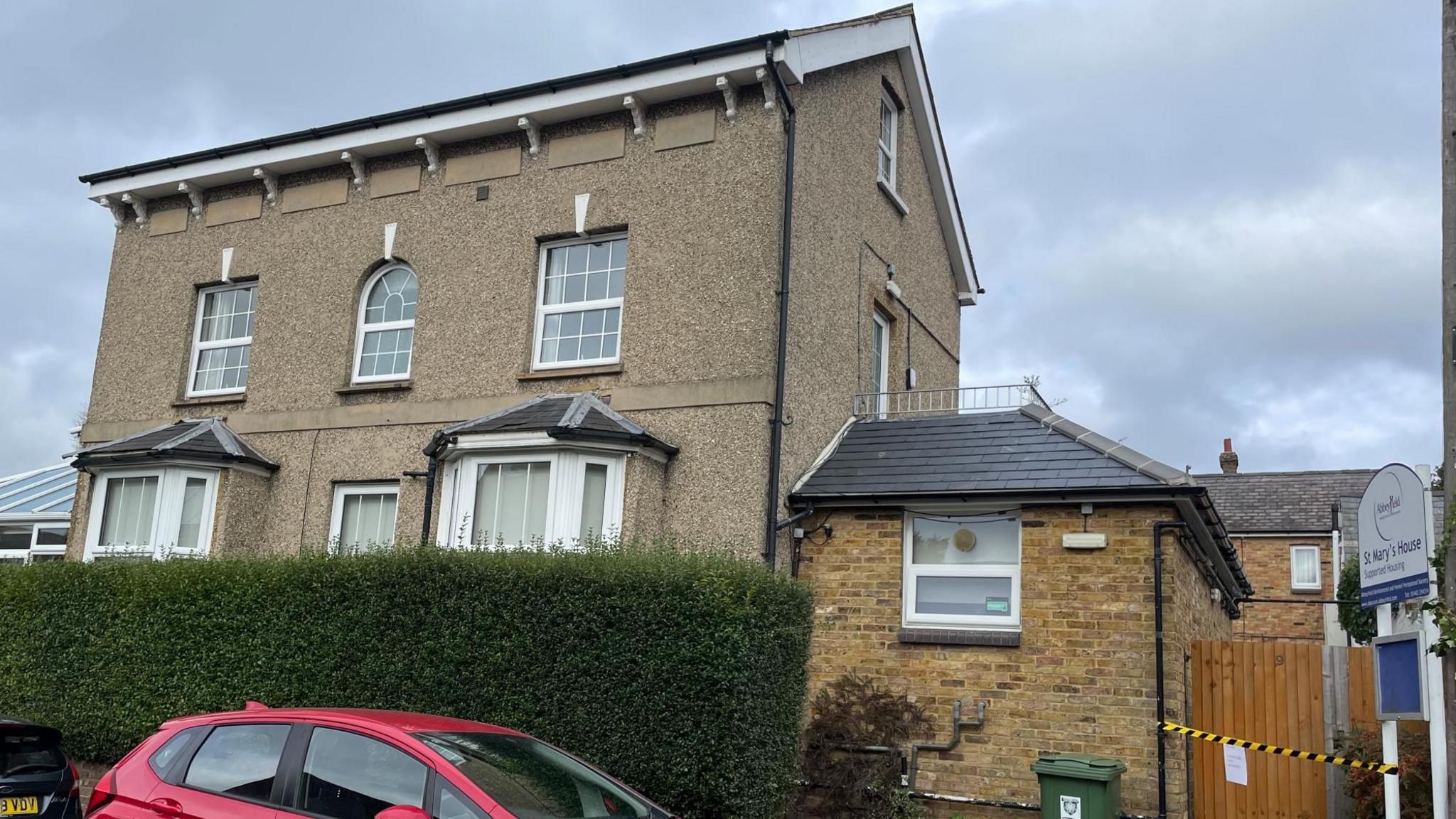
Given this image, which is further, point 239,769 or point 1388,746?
point 1388,746

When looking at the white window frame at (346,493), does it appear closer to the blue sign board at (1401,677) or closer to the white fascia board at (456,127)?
the white fascia board at (456,127)

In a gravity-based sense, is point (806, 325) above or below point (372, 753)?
above

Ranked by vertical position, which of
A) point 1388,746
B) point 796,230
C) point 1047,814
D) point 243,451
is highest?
point 796,230

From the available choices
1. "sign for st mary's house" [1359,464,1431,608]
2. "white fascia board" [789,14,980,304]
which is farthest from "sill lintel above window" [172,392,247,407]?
"sign for st mary's house" [1359,464,1431,608]

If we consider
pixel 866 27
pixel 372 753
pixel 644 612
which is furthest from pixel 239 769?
pixel 866 27

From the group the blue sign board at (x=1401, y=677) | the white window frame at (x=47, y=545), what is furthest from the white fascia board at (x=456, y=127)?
the blue sign board at (x=1401, y=677)

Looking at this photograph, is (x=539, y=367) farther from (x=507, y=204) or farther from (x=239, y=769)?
(x=239, y=769)

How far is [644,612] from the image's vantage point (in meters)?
8.95

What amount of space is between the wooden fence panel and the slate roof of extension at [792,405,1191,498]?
1.86m

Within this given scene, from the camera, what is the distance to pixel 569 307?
43.9 feet

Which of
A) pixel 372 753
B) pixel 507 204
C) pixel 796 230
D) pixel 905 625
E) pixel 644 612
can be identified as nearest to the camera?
pixel 372 753

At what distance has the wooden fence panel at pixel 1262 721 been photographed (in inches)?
425

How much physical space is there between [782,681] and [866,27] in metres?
8.33

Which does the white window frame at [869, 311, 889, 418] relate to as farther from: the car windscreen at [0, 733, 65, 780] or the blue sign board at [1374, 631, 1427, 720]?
the car windscreen at [0, 733, 65, 780]
